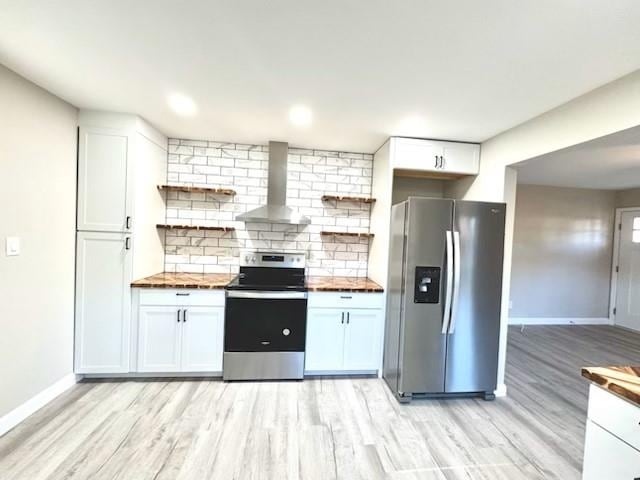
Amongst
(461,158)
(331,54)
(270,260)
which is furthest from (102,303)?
(461,158)

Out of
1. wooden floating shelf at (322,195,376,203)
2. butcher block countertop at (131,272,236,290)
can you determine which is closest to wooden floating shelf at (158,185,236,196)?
butcher block countertop at (131,272,236,290)

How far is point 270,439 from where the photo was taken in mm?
1997

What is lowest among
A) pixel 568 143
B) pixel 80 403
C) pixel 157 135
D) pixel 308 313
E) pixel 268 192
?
pixel 80 403

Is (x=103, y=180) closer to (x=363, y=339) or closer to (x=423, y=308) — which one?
→ (x=363, y=339)

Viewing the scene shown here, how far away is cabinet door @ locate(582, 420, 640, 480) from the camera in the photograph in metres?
1.09

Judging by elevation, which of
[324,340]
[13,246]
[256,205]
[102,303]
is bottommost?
[324,340]

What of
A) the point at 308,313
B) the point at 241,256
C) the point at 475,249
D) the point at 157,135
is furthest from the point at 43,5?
the point at 475,249

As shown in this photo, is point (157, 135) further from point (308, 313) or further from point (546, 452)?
point (546, 452)

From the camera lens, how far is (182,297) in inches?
106

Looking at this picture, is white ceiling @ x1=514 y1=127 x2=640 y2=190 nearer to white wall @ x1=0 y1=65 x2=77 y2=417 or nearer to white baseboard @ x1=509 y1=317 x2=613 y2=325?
white baseboard @ x1=509 y1=317 x2=613 y2=325

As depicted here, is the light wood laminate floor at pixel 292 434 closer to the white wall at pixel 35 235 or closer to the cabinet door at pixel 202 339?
the cabinet door at pixel 202 339

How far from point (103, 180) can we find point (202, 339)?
1.66 m

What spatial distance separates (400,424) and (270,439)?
3.19 feet

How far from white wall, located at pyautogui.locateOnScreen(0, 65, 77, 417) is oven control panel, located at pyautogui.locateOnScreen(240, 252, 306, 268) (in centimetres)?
152
